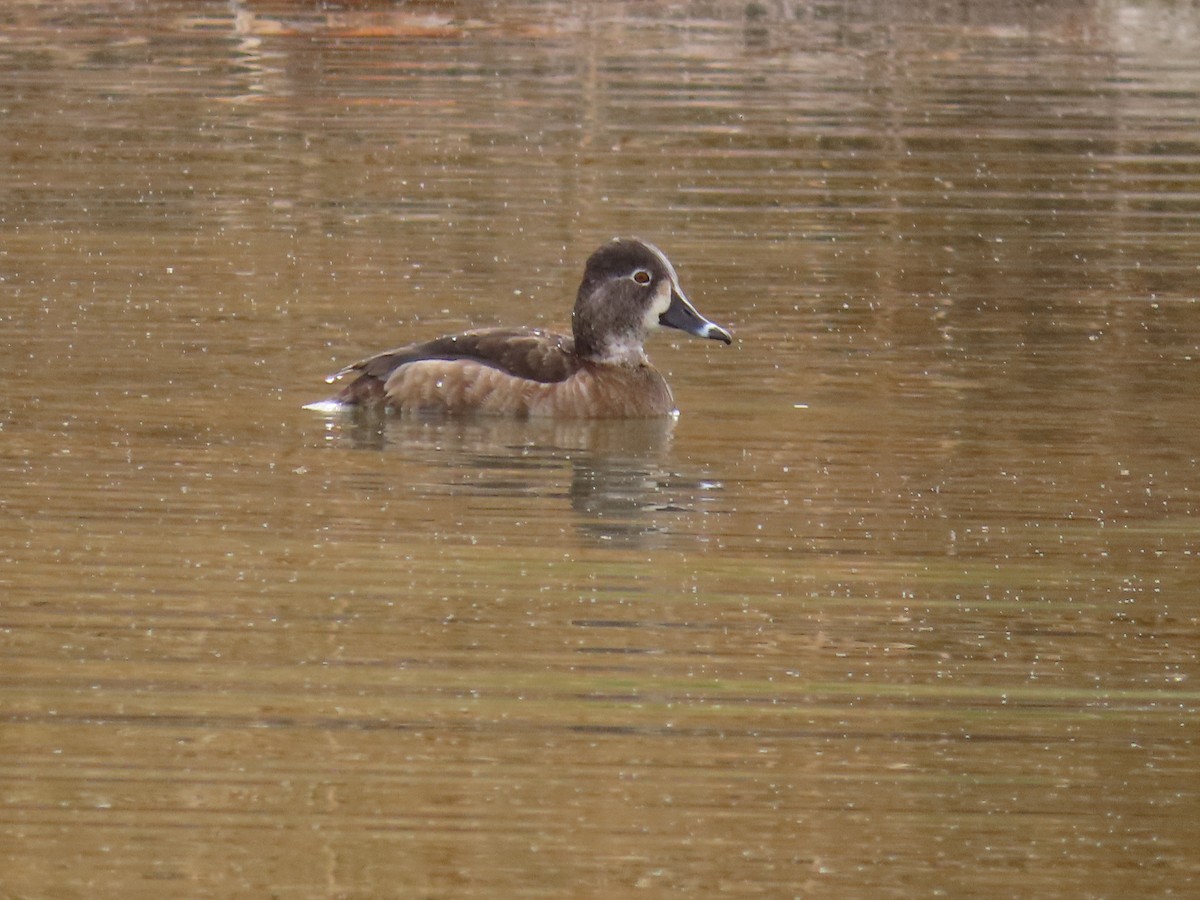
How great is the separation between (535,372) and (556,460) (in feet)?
3.51

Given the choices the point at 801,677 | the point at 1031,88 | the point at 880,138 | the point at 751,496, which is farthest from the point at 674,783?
the point at 1031,88

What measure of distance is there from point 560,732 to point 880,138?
54.0 feet

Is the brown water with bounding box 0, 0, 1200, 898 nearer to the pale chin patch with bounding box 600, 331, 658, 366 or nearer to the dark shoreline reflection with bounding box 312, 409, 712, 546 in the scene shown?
the dark shoreline reflection with bounding box 312, 409, 712, 546

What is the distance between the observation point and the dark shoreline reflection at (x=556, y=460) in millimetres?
10180

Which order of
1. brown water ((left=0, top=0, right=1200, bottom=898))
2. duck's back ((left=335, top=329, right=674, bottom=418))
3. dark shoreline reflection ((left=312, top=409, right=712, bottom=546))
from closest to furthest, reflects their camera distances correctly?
1. brown water ((left=0, top=0, right=1200, bottom=898))
2. dark shoreline reflection ((left=312, top=409, right=712, bottom=546))
3. duck's back ((left=335, top=329, right=674, bottom=418))

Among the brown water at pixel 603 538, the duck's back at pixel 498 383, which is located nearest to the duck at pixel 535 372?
the duck's back at pixel 498 383

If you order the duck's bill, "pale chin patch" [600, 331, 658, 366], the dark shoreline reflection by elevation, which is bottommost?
the dark shoreline reflection

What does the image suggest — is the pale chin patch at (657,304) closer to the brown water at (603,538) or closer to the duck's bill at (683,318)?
the duck's bill at (683,318)

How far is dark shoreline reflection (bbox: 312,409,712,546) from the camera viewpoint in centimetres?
1018

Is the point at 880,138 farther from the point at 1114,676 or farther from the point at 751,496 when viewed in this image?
the point at 1114,676

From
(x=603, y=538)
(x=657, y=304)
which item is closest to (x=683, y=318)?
(x=657, y=304)

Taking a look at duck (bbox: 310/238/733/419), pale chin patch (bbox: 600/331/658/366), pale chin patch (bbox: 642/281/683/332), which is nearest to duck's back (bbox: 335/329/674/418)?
duck (bbox: 310/238/733/419)

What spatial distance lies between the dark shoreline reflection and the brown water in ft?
0.14

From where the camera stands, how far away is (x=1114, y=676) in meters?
7.98
